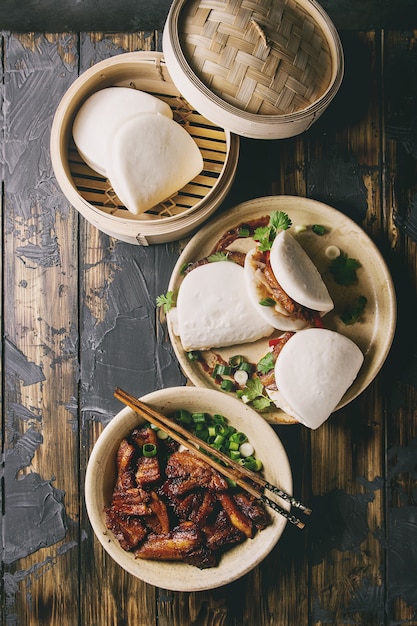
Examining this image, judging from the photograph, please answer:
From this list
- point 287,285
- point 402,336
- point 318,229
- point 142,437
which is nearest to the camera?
point 287,285

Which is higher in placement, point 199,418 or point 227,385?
point 227,385

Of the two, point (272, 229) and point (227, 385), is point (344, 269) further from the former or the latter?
point (227, 385)

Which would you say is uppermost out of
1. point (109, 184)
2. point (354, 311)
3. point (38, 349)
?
point (109, 184)

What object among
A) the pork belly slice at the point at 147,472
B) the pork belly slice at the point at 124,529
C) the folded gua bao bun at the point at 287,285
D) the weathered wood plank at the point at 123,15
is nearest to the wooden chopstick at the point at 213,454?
the pork belly slice at the point at 147,472

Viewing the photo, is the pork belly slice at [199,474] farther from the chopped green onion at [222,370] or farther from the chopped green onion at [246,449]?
the chopped green onion at [222,370]

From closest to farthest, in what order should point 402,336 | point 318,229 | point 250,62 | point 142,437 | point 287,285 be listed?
point 250,62 → point 287,285 → point 142,437 → point 318,229 → point 402,336

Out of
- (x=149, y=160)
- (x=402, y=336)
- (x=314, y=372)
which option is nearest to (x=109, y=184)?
(x=149, y=160)

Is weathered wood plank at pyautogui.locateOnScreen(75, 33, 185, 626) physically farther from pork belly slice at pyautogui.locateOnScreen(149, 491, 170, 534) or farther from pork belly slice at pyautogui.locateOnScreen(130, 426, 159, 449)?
pork belly slice at pyautogui.locateOnScreen(149, 491, 170, 534)

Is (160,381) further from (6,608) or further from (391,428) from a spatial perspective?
(6,608)
